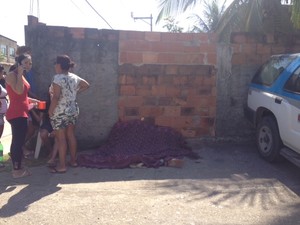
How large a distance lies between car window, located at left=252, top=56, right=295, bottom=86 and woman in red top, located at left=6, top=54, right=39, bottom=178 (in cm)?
374

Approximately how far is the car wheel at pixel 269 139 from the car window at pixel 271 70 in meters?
0.64

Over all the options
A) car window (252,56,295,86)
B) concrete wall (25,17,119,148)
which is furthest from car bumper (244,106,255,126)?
concrete wall (25,17,119,148)

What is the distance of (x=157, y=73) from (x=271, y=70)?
2007 millimetres

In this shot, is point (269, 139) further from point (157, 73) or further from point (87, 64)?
point (87, 64)

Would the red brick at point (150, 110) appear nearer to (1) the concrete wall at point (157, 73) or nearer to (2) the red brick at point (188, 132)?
(1) the concrete wall at point (157, 73)

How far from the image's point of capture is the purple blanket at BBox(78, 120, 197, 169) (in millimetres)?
6305

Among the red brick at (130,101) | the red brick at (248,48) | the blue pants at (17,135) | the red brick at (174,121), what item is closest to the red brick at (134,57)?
the red brick at (130,101)

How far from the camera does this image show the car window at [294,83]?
556cm

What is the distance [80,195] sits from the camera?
4996mm

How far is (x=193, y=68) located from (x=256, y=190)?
293 centimetres

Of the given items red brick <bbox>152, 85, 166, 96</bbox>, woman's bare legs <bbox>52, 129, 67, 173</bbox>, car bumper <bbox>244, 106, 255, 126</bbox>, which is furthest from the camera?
red brick <bbox>152, 85, 166, 96</bbox>

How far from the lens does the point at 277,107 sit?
5906mm

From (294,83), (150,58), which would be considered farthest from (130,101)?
(294,83)

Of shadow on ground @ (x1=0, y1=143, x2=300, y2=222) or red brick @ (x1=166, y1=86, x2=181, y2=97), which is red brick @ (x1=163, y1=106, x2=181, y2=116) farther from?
shadow on ground @ (x1=0, y1=143, x2=300, y2=222)
